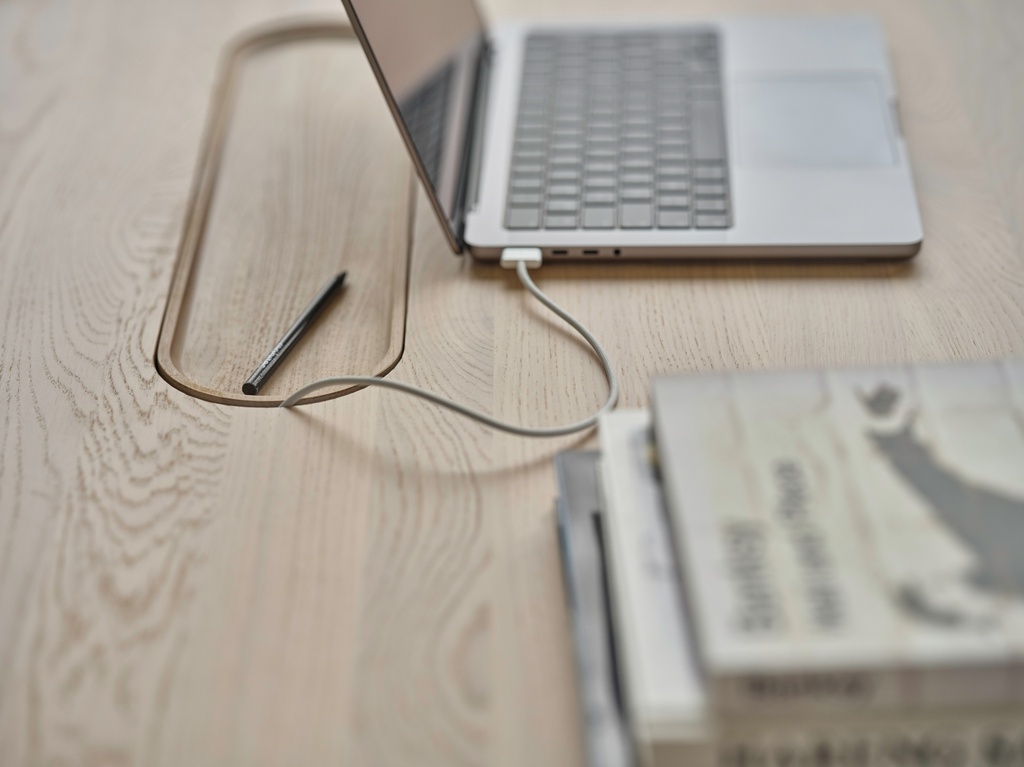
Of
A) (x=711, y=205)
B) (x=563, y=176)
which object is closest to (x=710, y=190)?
(x=711, y=205)

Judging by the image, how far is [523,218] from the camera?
704mm

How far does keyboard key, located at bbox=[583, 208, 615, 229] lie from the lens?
2.29 ft

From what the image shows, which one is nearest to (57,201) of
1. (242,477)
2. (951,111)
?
(242,477)

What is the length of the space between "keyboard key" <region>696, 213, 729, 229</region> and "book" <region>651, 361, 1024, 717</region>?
0.69ft

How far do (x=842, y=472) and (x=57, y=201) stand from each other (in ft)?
2.34

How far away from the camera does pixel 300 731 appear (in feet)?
1.58

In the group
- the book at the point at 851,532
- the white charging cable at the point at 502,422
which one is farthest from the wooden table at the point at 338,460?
the book at the point at 851,532

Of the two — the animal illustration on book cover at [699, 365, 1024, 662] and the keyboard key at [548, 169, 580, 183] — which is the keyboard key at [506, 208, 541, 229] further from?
the animal illustration on book cover at [699, 365, 1024, 662]

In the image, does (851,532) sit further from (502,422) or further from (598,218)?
(598,218)

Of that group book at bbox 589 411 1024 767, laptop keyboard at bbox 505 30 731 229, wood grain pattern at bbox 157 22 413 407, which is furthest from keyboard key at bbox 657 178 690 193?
book at bbox 589 411 1024 767

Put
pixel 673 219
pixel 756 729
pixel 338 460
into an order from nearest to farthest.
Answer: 1. pixel 756 729
2. pixel 338 460
3. pixel 673 219

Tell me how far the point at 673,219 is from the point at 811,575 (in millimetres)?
355

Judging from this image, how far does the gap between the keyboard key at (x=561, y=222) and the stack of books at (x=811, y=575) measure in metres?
0.23

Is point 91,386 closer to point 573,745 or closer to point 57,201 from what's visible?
point 57,201
